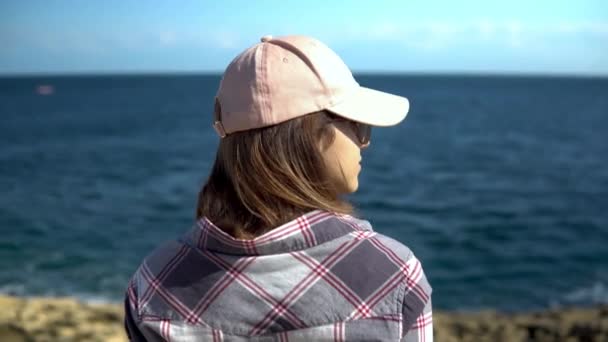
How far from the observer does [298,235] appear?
4.53 feet

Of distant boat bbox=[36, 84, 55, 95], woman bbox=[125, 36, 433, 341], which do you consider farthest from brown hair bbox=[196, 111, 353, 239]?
distant boat bbox=[36, 84, 55, 95]

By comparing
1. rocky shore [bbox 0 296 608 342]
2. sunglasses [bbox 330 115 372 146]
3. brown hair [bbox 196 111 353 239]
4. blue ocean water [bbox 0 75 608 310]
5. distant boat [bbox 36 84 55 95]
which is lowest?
distant boat [bbox 36 84 55 95]

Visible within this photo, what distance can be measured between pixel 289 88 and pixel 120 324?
22.4ft

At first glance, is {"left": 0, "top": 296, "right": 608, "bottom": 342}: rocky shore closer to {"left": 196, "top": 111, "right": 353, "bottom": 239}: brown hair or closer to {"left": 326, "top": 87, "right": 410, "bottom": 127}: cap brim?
{"left": 196, "top": 111, "right": 353, "bottom": 239}: brown hair

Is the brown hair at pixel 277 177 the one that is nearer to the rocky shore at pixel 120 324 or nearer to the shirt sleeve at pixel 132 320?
the shirt sleeve at pixel 132 320

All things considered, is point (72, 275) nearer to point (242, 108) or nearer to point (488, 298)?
point (488, 298)

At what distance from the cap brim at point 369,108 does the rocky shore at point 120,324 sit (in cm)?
592

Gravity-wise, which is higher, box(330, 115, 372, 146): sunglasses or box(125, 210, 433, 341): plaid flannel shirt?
box(330, 115, 372, 146): sunglasses

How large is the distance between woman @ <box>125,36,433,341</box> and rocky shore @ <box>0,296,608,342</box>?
5.70 metres

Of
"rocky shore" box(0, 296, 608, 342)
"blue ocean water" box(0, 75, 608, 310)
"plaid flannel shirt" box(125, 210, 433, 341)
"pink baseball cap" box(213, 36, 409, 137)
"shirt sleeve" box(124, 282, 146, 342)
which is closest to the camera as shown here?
"plaid flannel shirt" box(125, 210, 433, 341)

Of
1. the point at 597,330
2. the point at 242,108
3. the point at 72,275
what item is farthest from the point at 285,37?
the point at 72,275

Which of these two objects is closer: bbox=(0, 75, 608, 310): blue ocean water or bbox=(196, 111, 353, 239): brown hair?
bbox=(196, 111, 353, 239): brown hair

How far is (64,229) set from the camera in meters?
17.7

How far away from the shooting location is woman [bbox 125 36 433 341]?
4.44 feet
